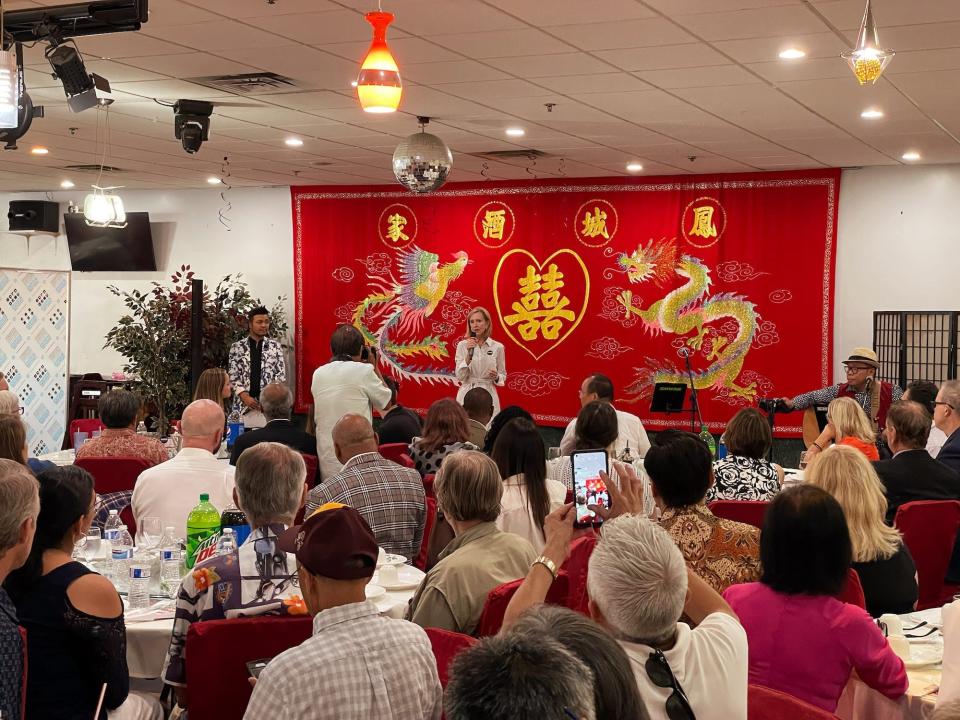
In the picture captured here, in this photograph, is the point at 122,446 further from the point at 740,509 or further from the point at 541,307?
the point at 541,307

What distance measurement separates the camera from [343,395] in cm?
757

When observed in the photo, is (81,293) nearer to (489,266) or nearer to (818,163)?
(489,266)

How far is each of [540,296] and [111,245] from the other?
5995 millimetres

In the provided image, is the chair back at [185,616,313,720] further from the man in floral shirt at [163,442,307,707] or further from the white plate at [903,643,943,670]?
the white plate at [903,643,943,670]

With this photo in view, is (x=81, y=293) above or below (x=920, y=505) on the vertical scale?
above

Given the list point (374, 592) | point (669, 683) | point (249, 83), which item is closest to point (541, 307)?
point (249, 83)

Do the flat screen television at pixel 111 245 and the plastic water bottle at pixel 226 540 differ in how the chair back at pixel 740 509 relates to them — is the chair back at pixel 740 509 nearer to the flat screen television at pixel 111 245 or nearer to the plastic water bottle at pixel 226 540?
the plastic water bottle at pixel 226 540

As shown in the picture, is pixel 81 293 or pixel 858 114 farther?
pixel 81 293

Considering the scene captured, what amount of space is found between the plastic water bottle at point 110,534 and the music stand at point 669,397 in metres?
6.49

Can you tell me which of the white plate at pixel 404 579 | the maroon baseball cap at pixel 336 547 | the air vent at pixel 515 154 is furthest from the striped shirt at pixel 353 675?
the air vent at pixel 515 154

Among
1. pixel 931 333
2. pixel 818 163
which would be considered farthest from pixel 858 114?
pixel 931 333

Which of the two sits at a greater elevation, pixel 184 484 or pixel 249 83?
pixel 249 83

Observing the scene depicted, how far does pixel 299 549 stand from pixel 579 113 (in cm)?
598

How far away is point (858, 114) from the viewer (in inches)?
306
